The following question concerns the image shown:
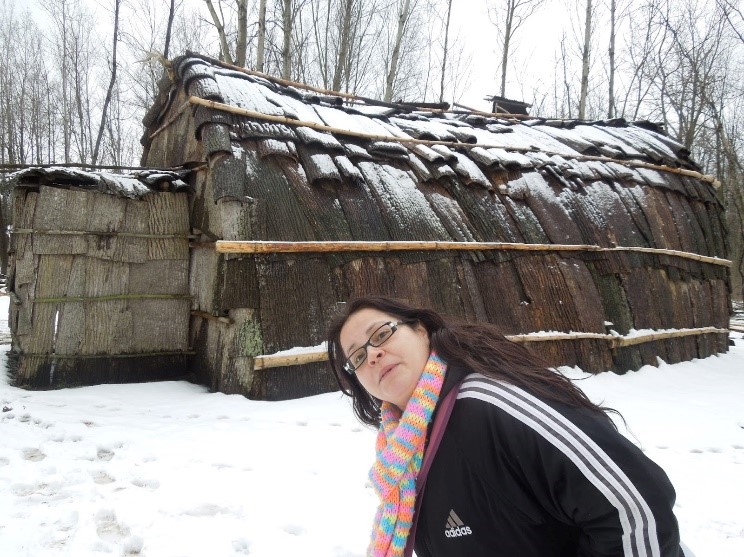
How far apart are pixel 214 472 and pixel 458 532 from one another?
7.51 ft

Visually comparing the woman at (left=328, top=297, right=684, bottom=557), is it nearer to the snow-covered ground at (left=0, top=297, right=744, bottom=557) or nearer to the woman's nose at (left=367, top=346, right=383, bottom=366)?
the woman's nose at (left=367, top=346, right=383, bottom=366)

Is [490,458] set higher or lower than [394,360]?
lower

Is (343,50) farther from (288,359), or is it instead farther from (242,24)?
(288,359)

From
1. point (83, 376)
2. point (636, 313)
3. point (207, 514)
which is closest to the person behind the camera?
point (207, 514)

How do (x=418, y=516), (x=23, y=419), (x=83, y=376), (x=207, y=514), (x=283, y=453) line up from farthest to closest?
(x=83, y=376)
(x=23, y=419)
(x=283, y=453)
(x=207, y=514)
(x=418, y=516)

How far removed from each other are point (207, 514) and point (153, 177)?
3.37m

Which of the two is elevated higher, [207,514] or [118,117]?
[118,117]

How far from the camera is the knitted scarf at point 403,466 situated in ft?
3.64

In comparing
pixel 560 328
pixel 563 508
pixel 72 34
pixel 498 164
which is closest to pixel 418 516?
pixel 563 508

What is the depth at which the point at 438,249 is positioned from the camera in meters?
5.00

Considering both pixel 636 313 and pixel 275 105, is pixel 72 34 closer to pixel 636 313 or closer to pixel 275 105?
pixel 275 105

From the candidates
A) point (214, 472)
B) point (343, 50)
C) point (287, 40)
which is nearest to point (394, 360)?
point (214, 472)

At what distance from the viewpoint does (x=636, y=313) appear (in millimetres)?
5910

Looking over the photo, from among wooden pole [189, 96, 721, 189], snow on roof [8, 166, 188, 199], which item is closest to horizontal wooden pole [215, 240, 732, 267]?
snow on roof [8, 166, 188, 199]
